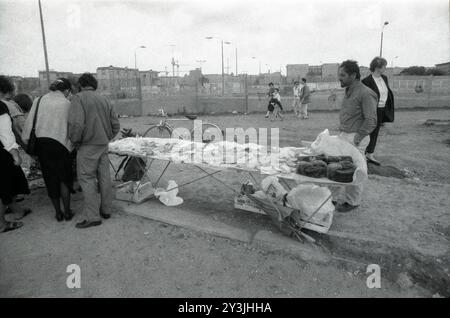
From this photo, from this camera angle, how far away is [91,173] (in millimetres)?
4188

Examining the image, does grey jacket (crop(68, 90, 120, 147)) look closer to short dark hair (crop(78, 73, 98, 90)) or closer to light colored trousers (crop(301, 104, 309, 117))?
short dark hair (crop(78, 73, 98, 90))

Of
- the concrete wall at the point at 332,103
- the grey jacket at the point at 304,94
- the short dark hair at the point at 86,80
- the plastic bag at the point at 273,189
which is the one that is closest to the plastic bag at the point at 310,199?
the plastic bag at the point at 273,189

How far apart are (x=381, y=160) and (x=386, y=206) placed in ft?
9.17

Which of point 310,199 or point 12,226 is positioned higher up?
point 310,199

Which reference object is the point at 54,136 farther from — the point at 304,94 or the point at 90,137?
the point at 304,94

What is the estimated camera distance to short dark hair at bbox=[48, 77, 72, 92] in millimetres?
4234

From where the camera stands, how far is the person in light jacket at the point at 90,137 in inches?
158

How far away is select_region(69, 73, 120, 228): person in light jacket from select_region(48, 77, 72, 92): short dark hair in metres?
0.28

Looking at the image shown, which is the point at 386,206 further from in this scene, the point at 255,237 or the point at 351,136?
the point at 255,237

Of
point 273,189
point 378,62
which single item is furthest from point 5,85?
point 378,62

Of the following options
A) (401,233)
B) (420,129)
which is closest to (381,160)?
(401,233)

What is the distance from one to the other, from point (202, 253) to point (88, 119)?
7.16 ft

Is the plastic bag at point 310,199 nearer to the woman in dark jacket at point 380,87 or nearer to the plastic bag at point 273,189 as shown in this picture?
the plastic bag at point 273,189

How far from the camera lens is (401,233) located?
12.2 ft
